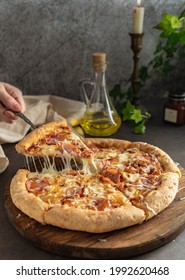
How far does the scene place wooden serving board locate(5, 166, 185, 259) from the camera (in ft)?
4.16

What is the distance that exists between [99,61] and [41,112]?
0.44 m

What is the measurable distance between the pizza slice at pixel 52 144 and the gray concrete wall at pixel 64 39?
0.60 m

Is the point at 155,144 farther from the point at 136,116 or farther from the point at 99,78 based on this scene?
the point at 99,78

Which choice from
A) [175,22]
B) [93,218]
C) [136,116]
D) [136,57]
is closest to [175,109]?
[136,116]

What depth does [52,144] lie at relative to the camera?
71.0 inches

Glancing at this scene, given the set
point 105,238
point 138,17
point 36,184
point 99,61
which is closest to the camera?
point 105,238

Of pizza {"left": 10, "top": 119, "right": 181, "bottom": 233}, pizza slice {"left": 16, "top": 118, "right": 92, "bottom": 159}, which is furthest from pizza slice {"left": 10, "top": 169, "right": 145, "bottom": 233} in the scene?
pizza slice {"left": 16, "top": 118, "right": 92, "bottom": 159}

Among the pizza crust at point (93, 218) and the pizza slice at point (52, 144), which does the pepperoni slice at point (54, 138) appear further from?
the pizza crust at point (93, 218)

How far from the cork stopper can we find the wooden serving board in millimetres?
892

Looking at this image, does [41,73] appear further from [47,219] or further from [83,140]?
[47,219]

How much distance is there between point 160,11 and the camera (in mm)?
2455

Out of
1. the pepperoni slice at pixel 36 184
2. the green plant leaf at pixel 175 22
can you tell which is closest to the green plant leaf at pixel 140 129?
the green plant leaf at pixel 175 22

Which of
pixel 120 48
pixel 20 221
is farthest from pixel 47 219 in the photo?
pixel 120 48

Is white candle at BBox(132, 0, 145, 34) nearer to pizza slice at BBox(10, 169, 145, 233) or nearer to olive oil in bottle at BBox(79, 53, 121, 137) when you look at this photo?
olive oil in bottle at BBox(79, 53, 121, 137)
